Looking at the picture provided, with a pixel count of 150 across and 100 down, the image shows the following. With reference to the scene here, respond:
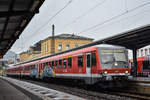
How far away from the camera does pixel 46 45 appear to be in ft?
214

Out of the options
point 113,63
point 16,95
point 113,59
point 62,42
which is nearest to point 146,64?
point 113,59

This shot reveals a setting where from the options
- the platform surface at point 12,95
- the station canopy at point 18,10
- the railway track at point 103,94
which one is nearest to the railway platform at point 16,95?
the platform surface at point 12,95

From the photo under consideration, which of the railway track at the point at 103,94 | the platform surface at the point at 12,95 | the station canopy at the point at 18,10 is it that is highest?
the station canopy at the point at 18,10

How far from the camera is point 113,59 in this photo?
14141mm

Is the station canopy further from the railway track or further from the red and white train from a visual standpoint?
the railway track

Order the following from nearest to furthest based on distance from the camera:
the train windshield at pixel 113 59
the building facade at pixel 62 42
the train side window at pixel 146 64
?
the train windshield at pixel 113 59, the train side window at pixel 146 64, the building facade at pixel 62 42

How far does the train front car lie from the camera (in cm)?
1359

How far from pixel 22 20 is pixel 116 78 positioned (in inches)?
250

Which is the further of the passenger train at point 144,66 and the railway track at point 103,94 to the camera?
the passenger train at point 144,66

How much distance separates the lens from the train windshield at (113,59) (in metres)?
13.9

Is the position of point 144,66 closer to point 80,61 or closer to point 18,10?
point 80,61

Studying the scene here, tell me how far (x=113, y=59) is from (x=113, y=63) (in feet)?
0.89

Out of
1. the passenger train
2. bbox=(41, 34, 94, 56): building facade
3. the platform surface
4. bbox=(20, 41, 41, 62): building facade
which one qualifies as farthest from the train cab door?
bbox=(20, 41, 41, 62): building facade

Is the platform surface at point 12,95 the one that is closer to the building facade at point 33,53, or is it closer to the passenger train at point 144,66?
the passenger train at point 144,66
